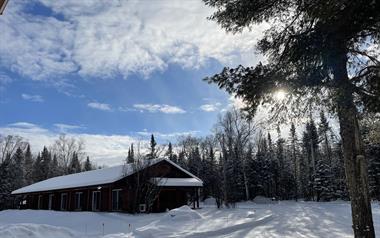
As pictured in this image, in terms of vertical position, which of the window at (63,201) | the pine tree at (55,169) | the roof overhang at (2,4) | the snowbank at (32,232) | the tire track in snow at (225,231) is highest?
the pine tree at (55,169)

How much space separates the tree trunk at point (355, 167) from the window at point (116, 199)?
22274 mm

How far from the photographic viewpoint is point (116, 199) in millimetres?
29766

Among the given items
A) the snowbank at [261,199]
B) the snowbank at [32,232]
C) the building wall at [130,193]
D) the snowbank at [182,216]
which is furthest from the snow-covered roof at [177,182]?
the snowbank at [261,199]

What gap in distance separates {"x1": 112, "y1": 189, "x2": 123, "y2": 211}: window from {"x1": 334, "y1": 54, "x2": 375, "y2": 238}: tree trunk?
2227cm

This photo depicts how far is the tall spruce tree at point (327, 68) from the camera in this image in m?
8.80

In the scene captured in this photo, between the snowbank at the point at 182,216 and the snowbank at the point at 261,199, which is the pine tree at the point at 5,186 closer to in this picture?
the snowbank at the point at 261,199

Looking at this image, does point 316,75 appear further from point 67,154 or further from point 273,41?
point 67,154

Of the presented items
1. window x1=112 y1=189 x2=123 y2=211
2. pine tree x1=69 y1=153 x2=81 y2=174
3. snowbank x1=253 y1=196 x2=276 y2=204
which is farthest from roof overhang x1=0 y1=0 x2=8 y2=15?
pine tree x1=69 y1=153 x2=81 y2=174

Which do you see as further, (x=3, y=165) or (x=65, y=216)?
(x=3, y=165)

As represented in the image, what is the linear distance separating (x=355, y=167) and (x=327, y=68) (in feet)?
8.35

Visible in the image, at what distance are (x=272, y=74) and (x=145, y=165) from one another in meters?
19.4

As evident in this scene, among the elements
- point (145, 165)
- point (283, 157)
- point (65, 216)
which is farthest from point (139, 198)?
point (283, 157)

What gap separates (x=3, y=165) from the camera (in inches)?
2041

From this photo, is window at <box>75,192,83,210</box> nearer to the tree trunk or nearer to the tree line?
the tree line
